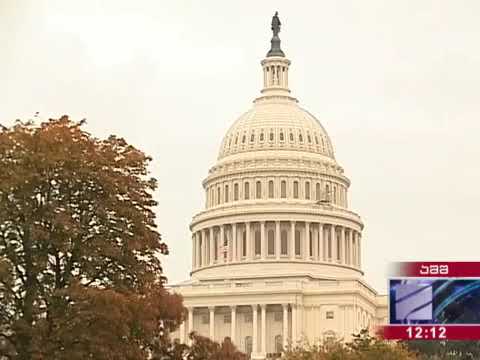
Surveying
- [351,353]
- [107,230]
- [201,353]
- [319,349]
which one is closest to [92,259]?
[107,230]

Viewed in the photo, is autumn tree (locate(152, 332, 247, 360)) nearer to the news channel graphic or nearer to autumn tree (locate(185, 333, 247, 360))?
autumn tree (locate(185, 333, 247, 360))

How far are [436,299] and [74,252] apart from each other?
13860 millimetres

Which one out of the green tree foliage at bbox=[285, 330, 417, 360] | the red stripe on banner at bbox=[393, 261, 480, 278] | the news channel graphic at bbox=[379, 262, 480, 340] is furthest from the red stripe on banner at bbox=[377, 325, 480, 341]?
the green tree foliage at bbox=[285, 330, 417, 360]

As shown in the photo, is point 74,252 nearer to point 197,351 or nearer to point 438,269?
point 197,351

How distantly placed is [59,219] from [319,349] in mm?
43133

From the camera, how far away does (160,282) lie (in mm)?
77562

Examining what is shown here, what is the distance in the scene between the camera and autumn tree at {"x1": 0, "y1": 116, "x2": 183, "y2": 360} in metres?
72.4

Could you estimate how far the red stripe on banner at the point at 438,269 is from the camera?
71.9m

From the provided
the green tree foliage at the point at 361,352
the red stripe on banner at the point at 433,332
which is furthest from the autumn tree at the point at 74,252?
the green tree foliage at the point at 361,352

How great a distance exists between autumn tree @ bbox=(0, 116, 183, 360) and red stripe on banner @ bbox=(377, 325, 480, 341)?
933cm

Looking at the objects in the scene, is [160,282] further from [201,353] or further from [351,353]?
[351,353]

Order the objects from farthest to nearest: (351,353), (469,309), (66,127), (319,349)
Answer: (319,349) → (351,353) → (66,127) → (469,309)

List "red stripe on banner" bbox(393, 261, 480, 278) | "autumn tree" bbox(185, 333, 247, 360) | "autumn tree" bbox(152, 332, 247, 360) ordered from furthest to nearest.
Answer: "autumn tree" bbox(185, 333, 247, 360) → "autumn tree" bbox(152, 332, 247, 360) → "red stripe on banner" bbox(393, 261, 480, 278)

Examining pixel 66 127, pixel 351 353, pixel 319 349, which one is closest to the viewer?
pixel 66 127
